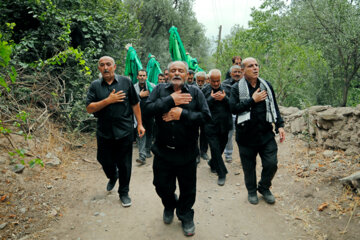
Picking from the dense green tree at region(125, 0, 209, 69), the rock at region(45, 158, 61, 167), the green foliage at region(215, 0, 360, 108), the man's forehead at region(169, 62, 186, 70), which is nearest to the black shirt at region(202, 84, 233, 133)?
the man's forehead at region(169, 62, 186, 70)

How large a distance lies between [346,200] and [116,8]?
8.14 meters

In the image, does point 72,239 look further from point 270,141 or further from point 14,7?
point 14,7

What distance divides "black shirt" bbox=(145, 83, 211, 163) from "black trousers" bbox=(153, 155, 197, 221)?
118mm

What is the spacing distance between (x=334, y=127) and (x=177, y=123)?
143 inches

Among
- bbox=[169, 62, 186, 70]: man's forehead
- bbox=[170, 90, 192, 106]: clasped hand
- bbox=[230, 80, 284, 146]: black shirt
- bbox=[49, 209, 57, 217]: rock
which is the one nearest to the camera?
bbox=[170, 90, 192, 106]: clasped hand

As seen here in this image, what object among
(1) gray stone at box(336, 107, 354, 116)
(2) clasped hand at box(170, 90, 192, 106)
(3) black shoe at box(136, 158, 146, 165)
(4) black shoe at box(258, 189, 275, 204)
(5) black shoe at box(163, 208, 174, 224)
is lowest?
(3) black shoe at box(136, 158, 146, 165)

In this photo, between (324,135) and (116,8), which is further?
(116,8)

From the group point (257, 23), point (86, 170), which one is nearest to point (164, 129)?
point (86, 170)

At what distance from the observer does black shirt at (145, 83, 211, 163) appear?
108 inches

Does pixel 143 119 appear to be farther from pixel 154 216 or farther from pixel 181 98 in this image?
pixel 181 98

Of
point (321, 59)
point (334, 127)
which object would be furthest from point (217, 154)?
point (321, 59)

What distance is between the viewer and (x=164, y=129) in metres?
2.88

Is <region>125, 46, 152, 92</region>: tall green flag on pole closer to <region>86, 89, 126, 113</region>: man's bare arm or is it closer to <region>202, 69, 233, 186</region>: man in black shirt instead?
<region>202, 69, 233, 186</region>: man in black shirt

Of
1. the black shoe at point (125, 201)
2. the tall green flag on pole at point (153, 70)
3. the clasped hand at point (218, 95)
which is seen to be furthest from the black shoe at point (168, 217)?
the tall green flag on pole at point (153, 70)
